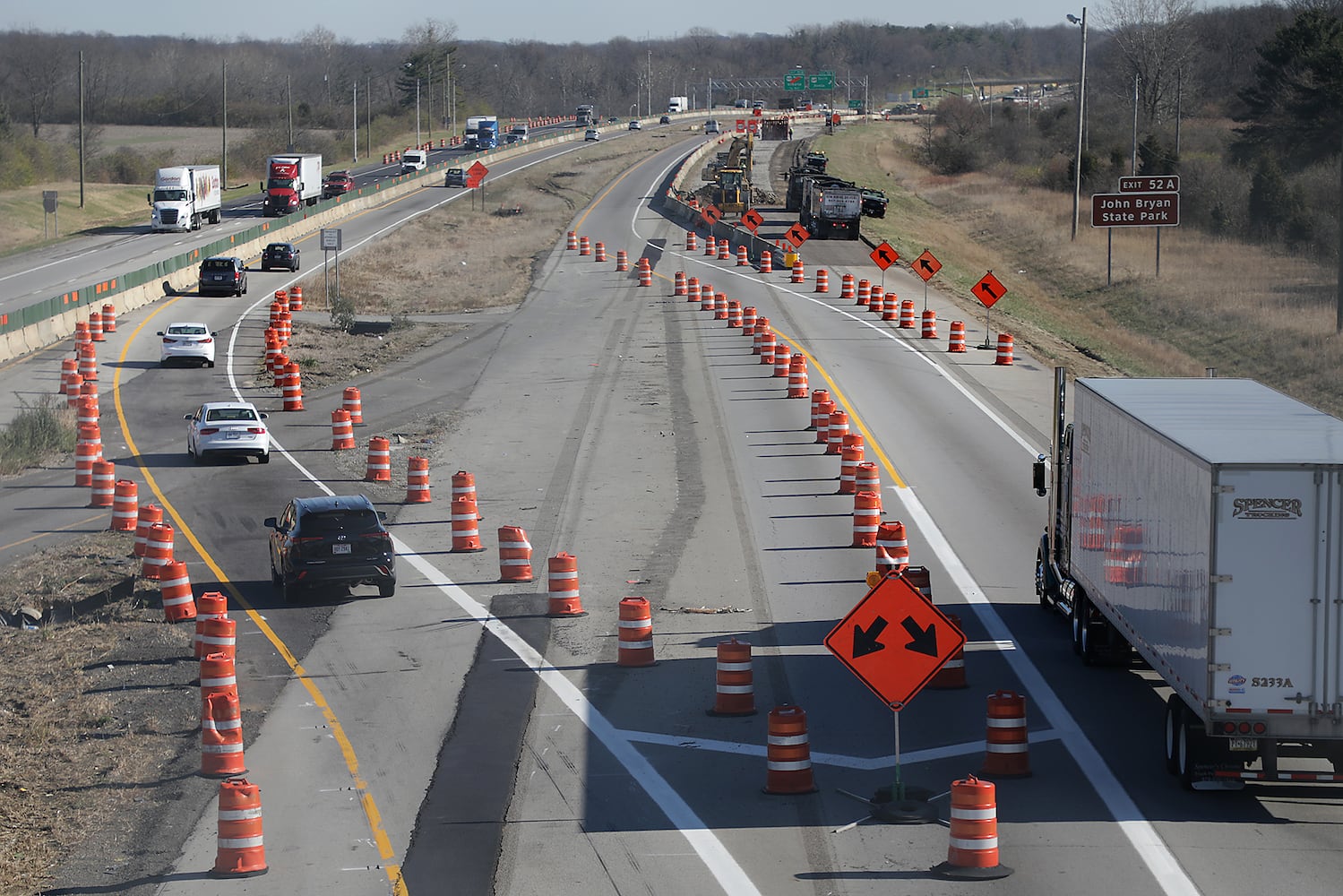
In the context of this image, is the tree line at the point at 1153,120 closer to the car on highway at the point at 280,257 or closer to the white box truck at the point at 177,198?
the white box truck at the point at 177,198

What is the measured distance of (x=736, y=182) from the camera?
85438 mm

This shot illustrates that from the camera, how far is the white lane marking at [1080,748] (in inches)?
434

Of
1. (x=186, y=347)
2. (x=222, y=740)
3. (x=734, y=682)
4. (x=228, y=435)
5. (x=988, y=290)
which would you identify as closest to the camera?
(x=222, y=740)

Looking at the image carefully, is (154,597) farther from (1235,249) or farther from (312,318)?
(1235,249)

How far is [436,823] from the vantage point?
40.5 feet

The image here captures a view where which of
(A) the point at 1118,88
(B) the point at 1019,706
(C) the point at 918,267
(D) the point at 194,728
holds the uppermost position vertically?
(A) the point at 1118,88

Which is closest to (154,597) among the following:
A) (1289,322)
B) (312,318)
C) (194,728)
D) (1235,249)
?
(194,728)

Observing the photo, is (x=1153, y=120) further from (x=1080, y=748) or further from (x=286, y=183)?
(x=1080, y=748)

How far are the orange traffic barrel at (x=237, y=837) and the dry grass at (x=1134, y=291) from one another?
36242 millimetres

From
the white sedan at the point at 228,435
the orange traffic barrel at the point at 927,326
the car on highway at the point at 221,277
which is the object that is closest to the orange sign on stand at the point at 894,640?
the white sedan at the point at 228,435

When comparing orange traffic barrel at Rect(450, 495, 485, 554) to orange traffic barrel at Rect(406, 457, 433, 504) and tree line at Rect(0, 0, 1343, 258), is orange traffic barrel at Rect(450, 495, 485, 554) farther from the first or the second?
tree line at Rect(0, 0, 1343, 258)

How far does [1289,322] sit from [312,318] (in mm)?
34989

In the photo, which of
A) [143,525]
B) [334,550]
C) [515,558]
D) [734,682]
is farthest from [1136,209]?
[734,682]

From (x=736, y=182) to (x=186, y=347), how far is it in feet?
150
